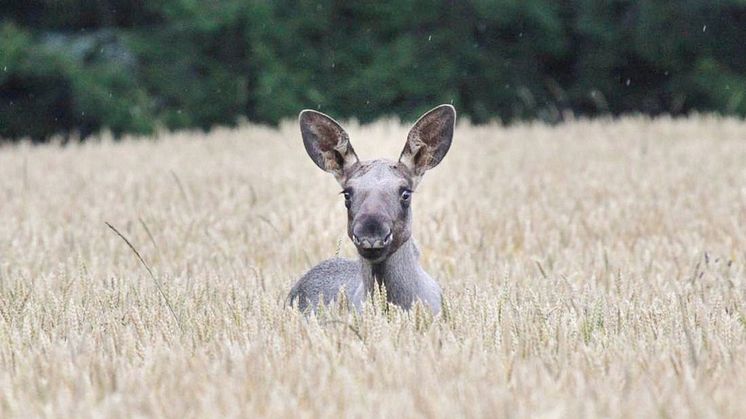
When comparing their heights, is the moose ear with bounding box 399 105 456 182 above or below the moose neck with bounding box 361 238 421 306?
above

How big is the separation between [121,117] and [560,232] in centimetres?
1322

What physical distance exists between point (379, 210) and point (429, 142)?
2.11 feet

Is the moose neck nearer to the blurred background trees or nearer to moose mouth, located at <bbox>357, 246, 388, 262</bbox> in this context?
moose mouth, located at <bbox>357, 246, 388, 262</bbox>

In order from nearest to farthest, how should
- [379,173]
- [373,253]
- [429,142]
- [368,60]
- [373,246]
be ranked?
[373,246] < [373,253] < [379,173] < [429,142] < [368,60]

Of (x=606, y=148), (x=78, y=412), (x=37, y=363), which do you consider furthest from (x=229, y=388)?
(x=606, y=148)

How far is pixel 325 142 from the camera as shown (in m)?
4.88

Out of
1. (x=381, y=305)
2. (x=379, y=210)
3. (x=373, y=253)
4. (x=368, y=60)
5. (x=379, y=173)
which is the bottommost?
(x=381, y=305)

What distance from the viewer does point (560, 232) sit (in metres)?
7.01

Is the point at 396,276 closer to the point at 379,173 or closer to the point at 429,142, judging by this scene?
the point at 379,173

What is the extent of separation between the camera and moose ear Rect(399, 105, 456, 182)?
4789mm

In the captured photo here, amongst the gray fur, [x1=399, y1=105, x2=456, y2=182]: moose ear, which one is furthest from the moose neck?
[x1=399, y1=105, x2=456, y2=182]: moose ear

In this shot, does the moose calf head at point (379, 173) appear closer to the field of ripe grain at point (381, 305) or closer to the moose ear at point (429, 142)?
the moose ear at point (429, 142)

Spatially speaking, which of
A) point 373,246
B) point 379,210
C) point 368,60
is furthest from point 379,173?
point 368,60

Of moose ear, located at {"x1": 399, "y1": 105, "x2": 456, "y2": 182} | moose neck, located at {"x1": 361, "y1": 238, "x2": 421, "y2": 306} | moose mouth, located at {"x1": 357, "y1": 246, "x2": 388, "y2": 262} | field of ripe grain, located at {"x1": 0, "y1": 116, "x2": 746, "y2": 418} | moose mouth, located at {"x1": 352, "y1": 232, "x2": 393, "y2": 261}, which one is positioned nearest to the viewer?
field of ripe grain, located at {"x1": 0, "y1": 116, "x2": 746, "y2": 418}
